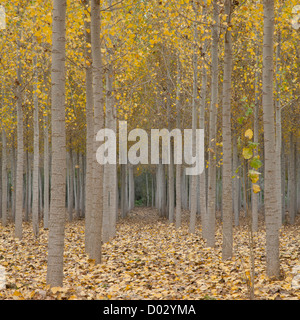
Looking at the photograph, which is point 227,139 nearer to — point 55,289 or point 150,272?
point 150,272

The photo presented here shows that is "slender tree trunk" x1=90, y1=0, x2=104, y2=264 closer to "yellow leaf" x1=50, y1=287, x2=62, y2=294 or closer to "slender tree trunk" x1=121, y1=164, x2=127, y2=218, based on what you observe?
"yellow leaf" x1=50, y1=287, x2=62, y2=294

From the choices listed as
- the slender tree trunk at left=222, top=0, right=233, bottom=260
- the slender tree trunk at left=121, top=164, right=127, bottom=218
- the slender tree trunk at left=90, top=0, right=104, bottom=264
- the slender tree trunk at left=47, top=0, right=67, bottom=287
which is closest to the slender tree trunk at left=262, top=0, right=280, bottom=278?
the slender tree trunk at left=222, top=0, right=233, bottom=260

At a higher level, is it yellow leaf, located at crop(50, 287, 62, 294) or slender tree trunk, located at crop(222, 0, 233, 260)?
slender tree trunk, located at crop(222, 0, 233, 260)

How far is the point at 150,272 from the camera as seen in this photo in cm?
740

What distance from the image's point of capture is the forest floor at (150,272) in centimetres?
550

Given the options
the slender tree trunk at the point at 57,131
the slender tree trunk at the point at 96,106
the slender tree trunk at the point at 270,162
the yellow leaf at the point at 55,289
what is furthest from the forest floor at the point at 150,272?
the slender tree trunk at the point at 57,131

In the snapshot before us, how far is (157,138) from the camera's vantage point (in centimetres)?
2053

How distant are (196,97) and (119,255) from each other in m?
6.13

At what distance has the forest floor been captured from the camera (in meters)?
5.50

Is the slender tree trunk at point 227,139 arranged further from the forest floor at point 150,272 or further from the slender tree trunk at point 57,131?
the slender tree trunk at point 57,131

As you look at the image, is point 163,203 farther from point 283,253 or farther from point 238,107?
point 283,253

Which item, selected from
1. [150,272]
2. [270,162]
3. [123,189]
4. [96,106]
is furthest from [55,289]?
[123,189]

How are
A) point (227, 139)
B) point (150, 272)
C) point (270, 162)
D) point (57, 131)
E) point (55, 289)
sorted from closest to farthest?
point (55, 289) < point (57, 131) < point (270, 162) < point (150, 272) < point (227, 139)
